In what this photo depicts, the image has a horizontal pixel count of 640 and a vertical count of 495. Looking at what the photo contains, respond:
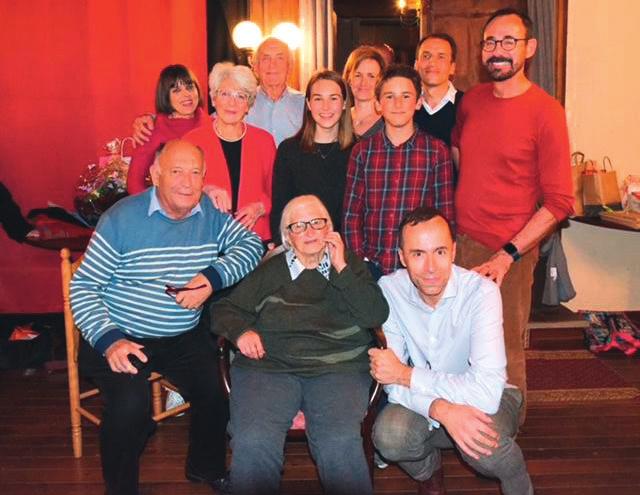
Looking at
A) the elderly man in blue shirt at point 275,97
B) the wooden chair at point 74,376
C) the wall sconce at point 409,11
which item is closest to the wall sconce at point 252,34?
the wall sconce at point 409,11

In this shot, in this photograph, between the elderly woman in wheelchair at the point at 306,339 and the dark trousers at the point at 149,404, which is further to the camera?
the dark trousers at the point at 149,404

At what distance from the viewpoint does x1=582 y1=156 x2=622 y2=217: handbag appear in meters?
4.77

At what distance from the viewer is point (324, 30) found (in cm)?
572

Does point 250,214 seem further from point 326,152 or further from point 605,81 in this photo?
point 605,81

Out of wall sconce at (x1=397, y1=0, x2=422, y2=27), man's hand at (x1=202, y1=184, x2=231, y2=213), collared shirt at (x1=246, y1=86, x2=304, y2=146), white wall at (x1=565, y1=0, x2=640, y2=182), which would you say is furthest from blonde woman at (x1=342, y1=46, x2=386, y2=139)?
wall sconce at (x1=397, y1=0, x2=422, y2=27)

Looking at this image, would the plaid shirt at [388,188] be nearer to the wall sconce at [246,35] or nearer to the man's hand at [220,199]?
the man's hand at [220,199]

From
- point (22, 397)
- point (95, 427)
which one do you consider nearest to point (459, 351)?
point (95, 427)

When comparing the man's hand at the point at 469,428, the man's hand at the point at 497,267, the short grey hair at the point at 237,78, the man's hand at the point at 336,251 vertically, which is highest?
the short grey hair at the point at 237,78

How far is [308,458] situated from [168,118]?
5.49ft

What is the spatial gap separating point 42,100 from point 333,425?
361 cm

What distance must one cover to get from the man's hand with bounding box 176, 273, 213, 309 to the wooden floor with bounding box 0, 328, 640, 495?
2.49 feet

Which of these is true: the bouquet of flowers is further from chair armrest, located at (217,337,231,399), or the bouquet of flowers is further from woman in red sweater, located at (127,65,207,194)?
chair armrest, located at (217,337,231,399)

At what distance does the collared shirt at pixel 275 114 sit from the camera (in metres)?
3.62

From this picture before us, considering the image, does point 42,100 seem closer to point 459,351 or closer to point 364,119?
point 364,119
